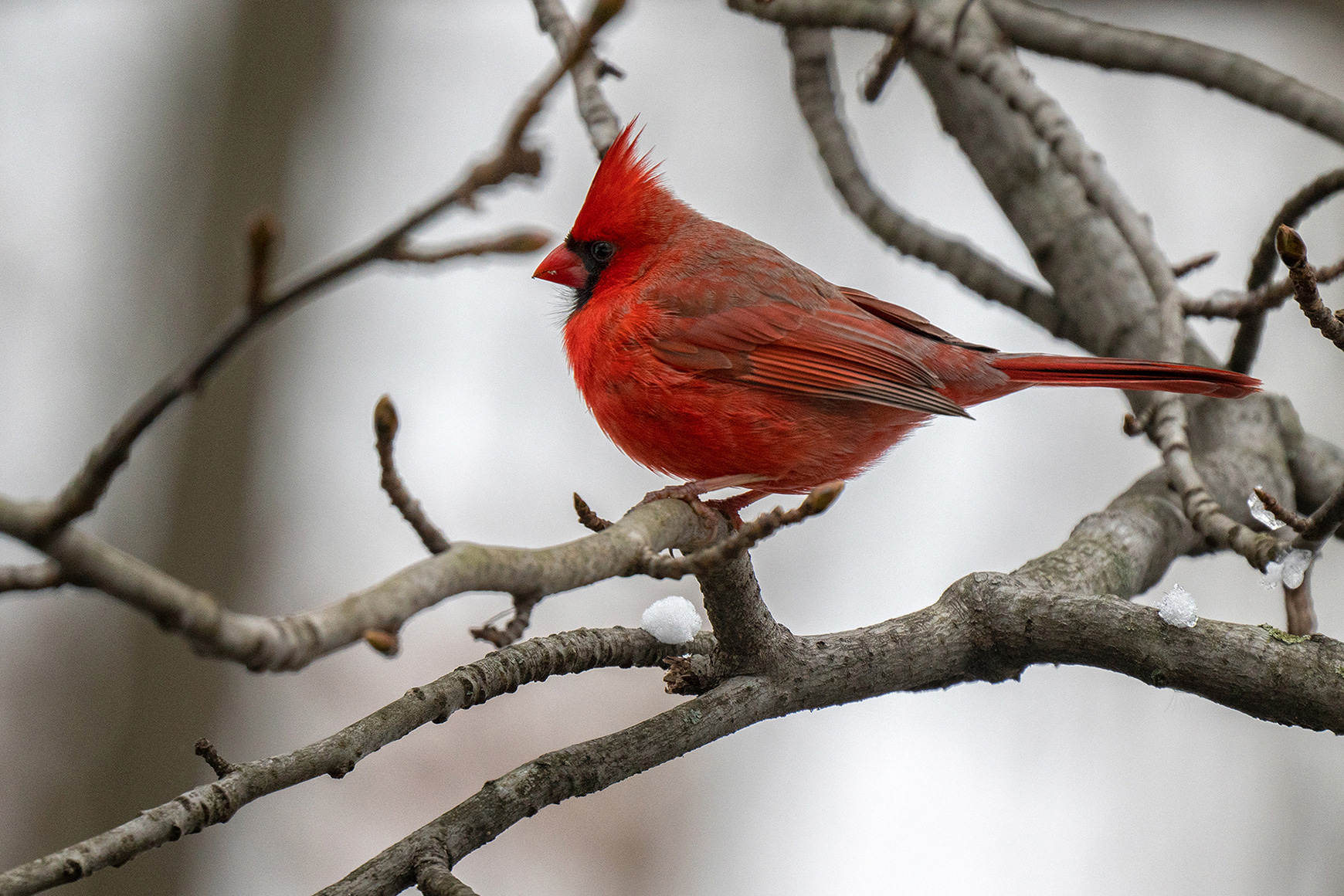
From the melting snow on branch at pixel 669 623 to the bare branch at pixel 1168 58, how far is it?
1.83 meters

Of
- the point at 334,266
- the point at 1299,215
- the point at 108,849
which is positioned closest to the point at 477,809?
the point at 108,849

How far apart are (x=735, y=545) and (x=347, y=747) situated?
2.06 ft

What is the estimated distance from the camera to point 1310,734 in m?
5.92

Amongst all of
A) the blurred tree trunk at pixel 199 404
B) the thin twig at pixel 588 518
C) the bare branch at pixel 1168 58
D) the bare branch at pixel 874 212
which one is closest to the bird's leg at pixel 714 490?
the thin twig at pixel 588 518

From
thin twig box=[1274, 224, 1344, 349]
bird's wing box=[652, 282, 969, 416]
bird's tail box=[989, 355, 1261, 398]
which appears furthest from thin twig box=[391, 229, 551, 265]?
bird's tail box=[989, 355, 1261, 398]

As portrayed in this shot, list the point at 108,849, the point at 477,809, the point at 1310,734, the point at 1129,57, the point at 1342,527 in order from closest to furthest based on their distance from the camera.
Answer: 1. the point at 108,849
2. the point at 477,809
3. the point at 1342,527
4. the point at 1129,57
5. the point at 1310,734

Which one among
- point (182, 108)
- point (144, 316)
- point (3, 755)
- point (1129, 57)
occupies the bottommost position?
point (3, 755)

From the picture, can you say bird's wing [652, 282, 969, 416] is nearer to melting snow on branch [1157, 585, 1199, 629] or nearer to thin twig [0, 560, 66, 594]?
melting snow on branch [1157, 585, 1199, 629]

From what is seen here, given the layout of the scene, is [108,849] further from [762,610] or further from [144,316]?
[144,316]

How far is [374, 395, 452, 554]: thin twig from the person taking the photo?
1283 millimetres

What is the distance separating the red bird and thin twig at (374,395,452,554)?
1.06m

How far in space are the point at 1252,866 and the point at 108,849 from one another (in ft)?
17.7

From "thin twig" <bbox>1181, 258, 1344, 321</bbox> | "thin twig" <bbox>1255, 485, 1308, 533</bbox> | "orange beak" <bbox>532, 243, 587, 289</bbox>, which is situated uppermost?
"orange beak" <bbox>532, 243, 587, 289</bbox>

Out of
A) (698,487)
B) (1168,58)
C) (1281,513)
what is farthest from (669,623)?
(1168,58)
